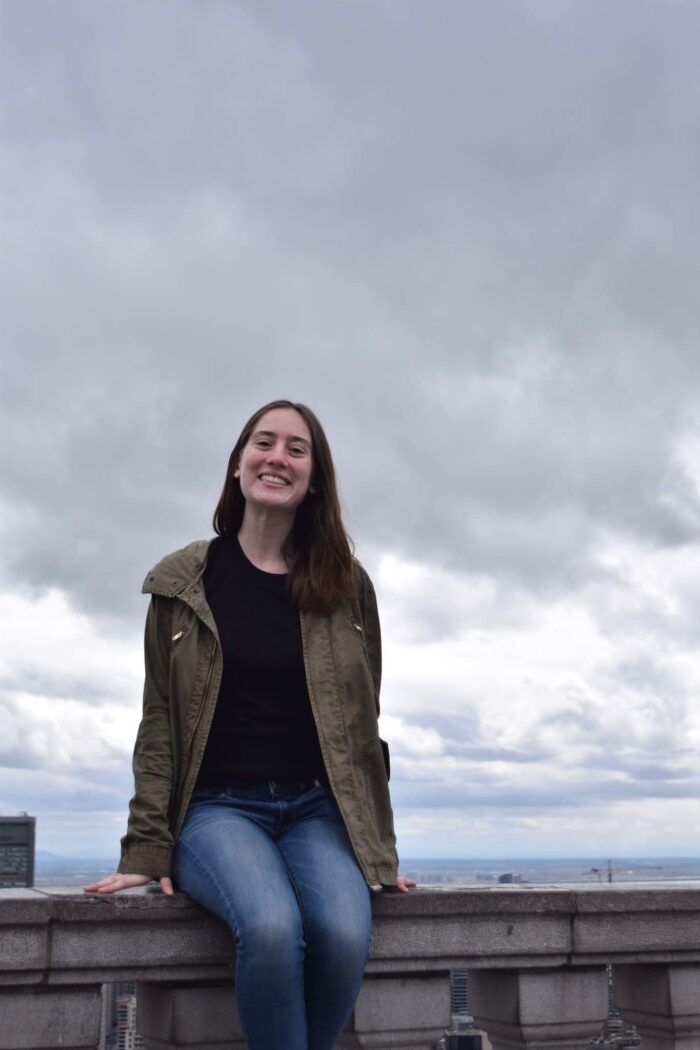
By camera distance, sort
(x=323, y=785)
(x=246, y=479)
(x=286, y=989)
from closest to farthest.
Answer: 1. (x=286, y=989)
2. (x=323, y=785)
3. (x=246, y=479)

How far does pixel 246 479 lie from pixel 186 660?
92 centimetres

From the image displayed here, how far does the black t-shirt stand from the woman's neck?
0.31 m

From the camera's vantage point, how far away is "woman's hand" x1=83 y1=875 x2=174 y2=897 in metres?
4.11

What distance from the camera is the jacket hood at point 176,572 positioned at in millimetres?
4758

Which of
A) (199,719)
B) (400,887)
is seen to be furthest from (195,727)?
(400,887)

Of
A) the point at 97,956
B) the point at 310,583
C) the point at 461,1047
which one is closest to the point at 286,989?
the point at 97,956

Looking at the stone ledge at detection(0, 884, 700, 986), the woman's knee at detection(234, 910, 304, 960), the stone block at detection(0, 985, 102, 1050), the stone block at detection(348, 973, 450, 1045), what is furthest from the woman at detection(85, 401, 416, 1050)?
the stone block at detection(0, 985, 102, 1050)

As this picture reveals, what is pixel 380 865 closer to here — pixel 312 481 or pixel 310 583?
pixel 310 583

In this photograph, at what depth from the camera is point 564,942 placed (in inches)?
179

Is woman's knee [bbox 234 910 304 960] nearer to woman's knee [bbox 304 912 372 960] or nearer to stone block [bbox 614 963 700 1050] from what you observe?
woman's knee [bbox 304 912 372 960]

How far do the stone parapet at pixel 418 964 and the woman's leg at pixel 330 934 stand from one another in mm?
245

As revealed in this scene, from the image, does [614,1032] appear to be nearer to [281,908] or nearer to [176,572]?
[281,908]

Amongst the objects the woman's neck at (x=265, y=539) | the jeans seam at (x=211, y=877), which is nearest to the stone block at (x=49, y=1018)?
the jeans seam at (x=211, y=877)

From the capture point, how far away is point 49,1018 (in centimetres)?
399
